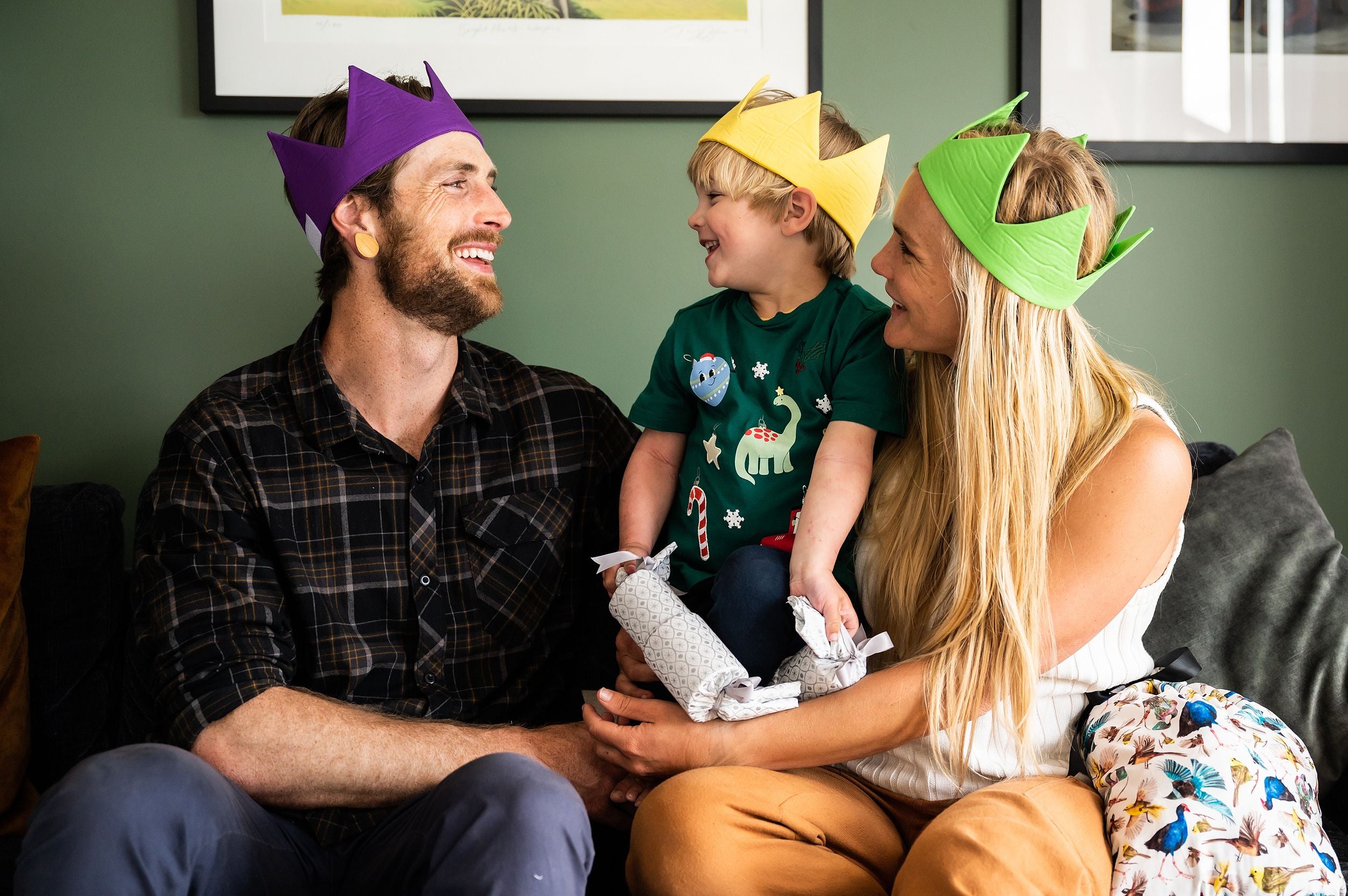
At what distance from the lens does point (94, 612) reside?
1.81 m

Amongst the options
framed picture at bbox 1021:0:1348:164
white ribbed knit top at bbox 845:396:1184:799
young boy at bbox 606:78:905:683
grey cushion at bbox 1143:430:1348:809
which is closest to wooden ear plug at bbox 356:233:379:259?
young boy at bbox 606:78:905:683

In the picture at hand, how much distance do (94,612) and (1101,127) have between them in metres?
2.10

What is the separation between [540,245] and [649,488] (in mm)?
709

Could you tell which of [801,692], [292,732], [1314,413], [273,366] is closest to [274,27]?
[273,366]

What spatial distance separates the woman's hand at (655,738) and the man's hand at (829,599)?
20cm

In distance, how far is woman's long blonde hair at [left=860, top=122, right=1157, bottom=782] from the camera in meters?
1.36

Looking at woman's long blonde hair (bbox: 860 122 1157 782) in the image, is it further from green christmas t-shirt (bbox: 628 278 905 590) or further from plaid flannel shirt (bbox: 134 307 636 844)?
plaid flannel shirt (bbox: 134 307 636 844)

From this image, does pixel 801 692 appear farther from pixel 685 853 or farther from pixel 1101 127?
pixel 1101 127

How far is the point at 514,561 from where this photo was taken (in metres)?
1.68

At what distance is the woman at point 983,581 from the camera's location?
1338mm

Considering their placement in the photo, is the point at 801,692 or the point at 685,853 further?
the point at 801,692

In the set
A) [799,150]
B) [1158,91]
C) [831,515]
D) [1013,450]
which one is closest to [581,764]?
[831,515]

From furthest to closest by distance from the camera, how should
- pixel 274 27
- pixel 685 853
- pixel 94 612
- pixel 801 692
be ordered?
pixel 274 27, pixel 94 612, pixel 801 692, pixel 685 853

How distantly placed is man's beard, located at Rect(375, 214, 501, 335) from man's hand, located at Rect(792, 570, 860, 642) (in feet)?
2.35
